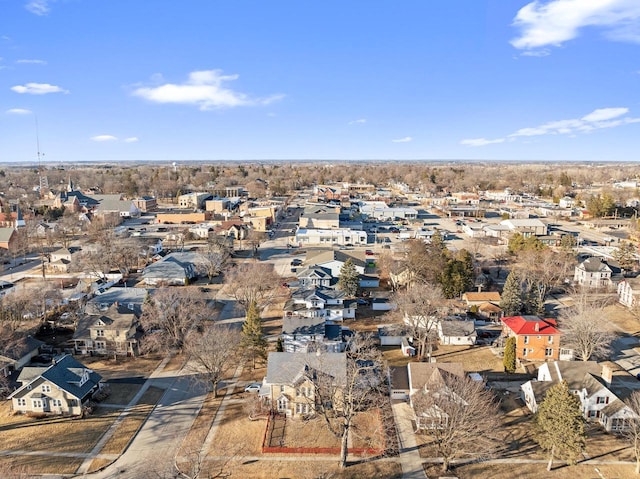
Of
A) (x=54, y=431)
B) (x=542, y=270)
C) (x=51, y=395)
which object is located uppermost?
(x=542, y=270)

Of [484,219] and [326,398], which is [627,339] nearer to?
[326,398]

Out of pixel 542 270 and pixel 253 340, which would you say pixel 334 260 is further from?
pixel 542 270

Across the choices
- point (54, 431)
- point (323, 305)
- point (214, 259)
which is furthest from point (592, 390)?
point (214, 259)

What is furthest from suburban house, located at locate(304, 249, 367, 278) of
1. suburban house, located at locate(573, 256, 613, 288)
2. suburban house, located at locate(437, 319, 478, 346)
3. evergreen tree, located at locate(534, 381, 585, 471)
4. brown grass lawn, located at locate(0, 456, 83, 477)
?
brown grass lawn, located at locate(0, 456, 83, 477)

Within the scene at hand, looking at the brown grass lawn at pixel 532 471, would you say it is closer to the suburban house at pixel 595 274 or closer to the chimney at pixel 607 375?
the chimney at pixel 607 375

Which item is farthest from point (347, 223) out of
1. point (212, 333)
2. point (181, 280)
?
point (212, 333)

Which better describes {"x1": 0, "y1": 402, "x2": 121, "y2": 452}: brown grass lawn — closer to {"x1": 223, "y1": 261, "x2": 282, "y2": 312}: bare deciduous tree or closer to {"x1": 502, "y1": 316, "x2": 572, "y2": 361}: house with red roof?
{"x1": 223, "y1": 261, "x2": 282, "y2": 312}: bare deciduous tree
